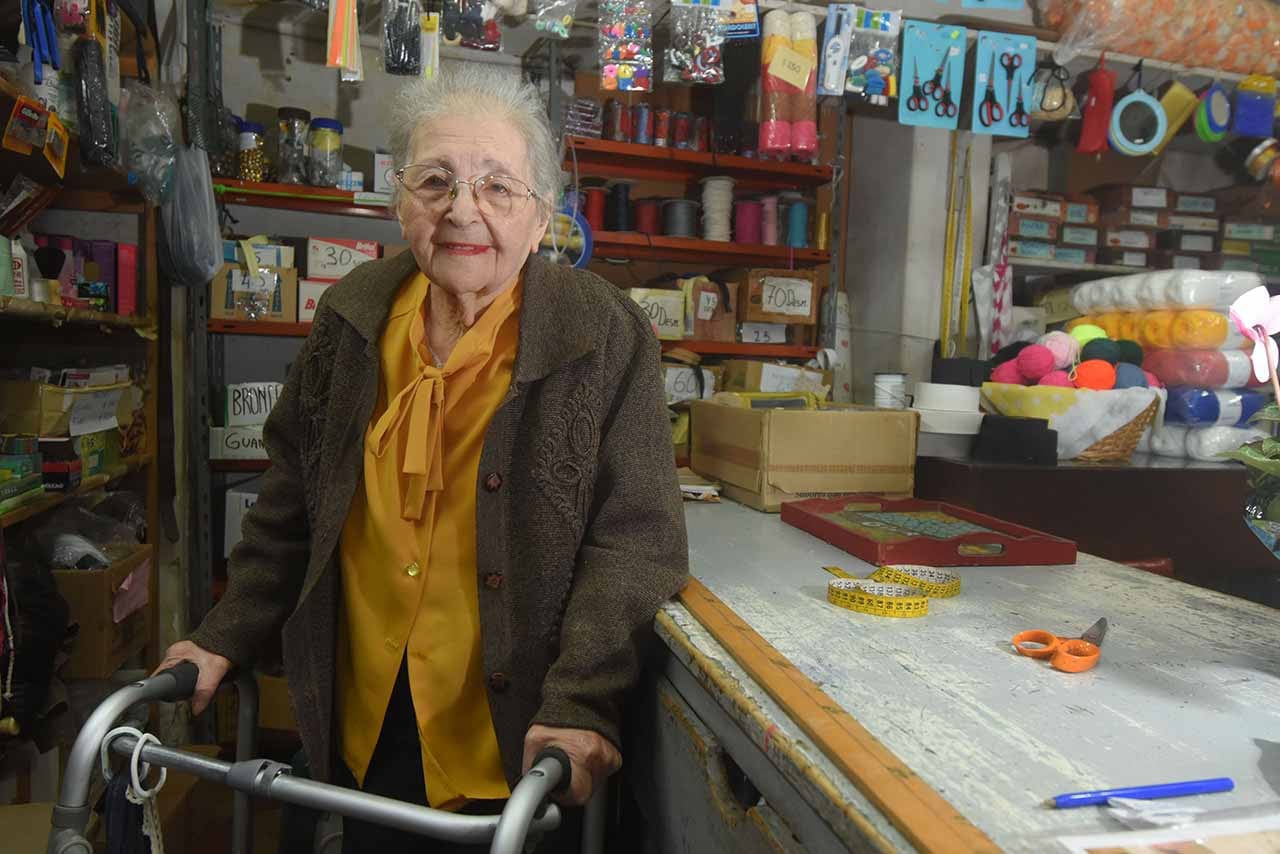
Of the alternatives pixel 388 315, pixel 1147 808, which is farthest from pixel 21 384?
pixel 1147 808

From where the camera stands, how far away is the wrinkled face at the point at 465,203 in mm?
1326

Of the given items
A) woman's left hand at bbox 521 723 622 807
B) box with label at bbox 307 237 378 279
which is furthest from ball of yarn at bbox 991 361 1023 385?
box with label at bbox 307 237 378 279

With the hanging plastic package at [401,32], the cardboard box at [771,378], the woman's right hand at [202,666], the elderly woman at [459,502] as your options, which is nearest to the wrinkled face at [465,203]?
the elderly woman at [459,502]

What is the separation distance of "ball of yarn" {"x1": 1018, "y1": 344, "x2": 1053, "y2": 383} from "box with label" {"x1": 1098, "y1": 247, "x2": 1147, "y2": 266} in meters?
Result: 2.01

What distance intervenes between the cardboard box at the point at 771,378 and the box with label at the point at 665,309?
0.26m

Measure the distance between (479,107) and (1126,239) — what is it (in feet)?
12.1

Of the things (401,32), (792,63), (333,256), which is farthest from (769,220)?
(333,256)

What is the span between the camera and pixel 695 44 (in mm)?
2572

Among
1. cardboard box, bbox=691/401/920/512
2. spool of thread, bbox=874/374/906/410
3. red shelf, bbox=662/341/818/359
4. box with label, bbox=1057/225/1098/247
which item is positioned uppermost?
box with label, bbox=1057/225/1098/247

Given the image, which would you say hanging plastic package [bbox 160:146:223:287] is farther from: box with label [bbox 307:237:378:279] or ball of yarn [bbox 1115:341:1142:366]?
ball of yarn [bbox 1115:341:1142:366]

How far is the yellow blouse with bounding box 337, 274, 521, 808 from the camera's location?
126 centimetres

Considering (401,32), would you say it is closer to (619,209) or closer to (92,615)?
(619,209)

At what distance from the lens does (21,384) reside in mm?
2189

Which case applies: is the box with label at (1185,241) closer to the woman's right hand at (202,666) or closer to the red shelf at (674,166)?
the red shelf at (674,166)
